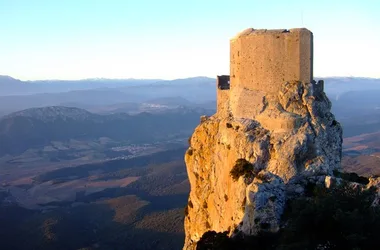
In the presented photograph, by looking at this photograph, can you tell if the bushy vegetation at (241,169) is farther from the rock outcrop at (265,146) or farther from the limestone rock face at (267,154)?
the limestone rock face at (267,154)

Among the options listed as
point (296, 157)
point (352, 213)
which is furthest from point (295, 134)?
point (352, 213)

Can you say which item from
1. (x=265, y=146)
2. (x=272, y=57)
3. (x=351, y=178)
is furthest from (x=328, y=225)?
(x=272, y=57)

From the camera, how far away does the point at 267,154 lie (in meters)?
25.0

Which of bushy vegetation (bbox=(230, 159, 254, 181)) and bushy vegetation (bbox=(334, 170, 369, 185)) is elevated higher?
bushy vegetation (bbox=(230, 159, 254, 181))

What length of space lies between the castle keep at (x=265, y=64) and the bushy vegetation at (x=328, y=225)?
601 centimetres

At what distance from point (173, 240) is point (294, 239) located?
52.7 metres

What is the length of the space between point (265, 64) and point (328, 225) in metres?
10.8

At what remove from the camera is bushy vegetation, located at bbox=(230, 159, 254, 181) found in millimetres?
24672

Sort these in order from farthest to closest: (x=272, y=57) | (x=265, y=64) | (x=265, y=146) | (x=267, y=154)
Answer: (x=265, y=64) < (x=272, y=57) < (x=265, y=146) < (x=267, y=154)

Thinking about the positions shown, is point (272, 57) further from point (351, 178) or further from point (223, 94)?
point (351, 178)

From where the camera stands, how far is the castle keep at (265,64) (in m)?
25.6

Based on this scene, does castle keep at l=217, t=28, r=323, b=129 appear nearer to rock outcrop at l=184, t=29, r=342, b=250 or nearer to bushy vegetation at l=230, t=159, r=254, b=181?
rock outcrop at l=184, t=29, r=342, b=250

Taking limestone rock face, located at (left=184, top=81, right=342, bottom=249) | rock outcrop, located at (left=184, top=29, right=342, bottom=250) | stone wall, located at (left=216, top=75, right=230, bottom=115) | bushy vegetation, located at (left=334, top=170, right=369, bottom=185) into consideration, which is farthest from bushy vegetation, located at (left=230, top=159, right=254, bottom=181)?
stone wall, located at (left=216, top=75, right=230, bottom=115)

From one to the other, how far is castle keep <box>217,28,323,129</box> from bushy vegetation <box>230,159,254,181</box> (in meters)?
2.71
